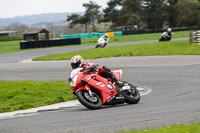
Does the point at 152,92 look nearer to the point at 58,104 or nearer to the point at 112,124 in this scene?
the point at 58,104

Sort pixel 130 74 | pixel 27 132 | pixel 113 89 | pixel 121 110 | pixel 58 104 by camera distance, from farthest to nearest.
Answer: pixel 130 74 < pixel 58 104 < pixel 113 89 < pixel 121 110 < pixel 27 132

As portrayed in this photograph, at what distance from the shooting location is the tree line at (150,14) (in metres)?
82.7

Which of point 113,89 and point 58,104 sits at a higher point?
point 113,89

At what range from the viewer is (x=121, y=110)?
26.2ft

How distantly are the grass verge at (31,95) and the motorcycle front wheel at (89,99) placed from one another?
7.48 feet

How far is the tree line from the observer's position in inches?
3255

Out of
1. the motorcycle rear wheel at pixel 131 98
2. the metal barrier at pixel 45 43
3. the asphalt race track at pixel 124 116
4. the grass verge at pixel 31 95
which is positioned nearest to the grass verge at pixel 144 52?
the asphalt race track at pixel 124 116

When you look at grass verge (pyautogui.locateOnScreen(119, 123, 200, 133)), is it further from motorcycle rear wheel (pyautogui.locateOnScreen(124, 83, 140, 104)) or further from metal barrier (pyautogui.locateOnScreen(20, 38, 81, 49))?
metal barrier (pyautogui.locateOnScreen(20, 38, 81, 49))

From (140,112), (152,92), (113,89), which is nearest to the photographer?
(140,112)

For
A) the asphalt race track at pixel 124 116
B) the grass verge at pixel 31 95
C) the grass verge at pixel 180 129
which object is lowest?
the grass verge at pixel 31 95

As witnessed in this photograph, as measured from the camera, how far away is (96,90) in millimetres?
8641

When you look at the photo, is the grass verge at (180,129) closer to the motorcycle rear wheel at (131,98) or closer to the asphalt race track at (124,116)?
the asphalt race track at (124,116)

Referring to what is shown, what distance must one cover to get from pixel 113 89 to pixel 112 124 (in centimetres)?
247

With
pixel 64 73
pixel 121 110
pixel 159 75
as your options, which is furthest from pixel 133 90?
pixel 64 73
